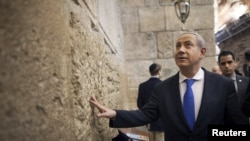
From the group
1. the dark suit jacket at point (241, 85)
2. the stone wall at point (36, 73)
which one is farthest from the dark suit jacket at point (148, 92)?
the stone wall at point (36, 73)

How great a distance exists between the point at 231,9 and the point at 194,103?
1019 centimetres

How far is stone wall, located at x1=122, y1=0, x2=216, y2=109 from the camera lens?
16.1 feet

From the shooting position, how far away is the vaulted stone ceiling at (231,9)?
10.4 meters

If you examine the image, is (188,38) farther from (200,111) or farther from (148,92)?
Result: (148,92)

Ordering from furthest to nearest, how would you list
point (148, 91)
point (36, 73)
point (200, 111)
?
point (148, 91), point (200, 111), point (36, 73)

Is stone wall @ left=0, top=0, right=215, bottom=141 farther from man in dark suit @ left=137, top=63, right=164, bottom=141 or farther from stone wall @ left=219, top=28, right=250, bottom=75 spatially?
stone wall @ left=219, top=28, right=250, bottom=75

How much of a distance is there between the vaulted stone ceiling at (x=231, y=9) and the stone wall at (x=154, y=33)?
6.04 m

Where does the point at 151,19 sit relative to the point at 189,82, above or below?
above

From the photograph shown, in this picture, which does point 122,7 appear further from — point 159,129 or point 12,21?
point 12,21

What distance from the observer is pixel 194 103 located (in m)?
1.54

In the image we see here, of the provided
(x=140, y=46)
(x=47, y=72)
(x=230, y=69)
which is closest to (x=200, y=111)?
(x=47, y=72)

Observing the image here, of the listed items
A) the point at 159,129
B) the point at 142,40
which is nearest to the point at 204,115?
the point at 159,129

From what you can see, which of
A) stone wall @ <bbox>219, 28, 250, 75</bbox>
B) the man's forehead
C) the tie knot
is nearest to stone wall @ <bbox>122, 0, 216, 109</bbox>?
the man's forehead

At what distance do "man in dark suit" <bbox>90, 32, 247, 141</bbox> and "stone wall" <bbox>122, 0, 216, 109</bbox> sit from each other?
316cm
